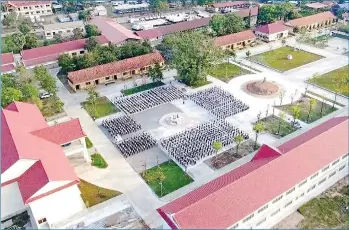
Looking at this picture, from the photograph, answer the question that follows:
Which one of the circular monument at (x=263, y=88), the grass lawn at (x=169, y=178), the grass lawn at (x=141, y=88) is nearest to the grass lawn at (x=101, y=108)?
the grass lawn at (x=141, y=88)

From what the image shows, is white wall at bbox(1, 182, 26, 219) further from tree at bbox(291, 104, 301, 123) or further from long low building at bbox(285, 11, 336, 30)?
long low building at bbox(285, 11, 336, 30)

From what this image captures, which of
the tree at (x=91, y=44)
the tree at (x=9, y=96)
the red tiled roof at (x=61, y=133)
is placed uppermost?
the tree at (x=91, y=44)

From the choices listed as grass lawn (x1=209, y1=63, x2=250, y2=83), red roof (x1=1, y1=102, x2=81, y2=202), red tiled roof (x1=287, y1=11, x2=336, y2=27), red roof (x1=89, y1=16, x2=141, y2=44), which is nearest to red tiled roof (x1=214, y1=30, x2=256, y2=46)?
grass lawn (x1=209, y1=63, x2=250, y2=83)

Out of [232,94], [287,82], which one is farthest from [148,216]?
[287,82]

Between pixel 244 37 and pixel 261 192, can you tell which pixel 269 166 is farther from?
pixel 244 37

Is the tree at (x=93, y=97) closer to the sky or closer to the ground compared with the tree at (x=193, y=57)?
closer to the ground

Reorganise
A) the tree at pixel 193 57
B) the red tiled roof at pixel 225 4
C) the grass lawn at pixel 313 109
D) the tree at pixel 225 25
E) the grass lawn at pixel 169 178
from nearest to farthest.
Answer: the grass lawn at pixel 169 178 → the grass lawn at pixel 313 109 → the tree at pixel 193 57 → the tree at pixel 225 25 → the red tiled roof at pixel 225 4

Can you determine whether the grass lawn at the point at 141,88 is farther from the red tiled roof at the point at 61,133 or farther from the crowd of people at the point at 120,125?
the red tiled roof at the point at 61,133
